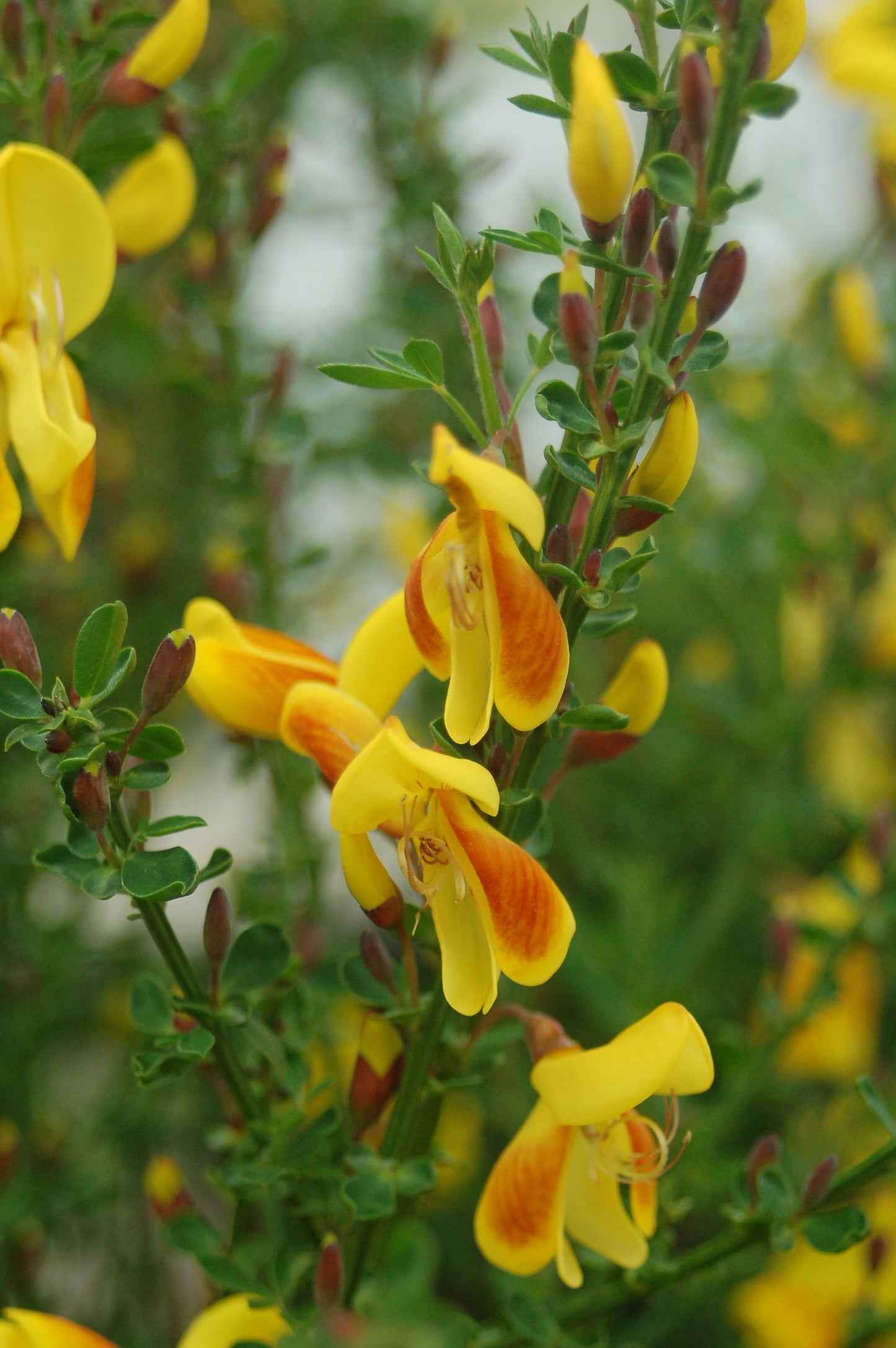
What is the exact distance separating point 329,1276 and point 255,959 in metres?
0.10

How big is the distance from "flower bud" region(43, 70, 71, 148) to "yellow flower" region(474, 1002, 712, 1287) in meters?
0.38

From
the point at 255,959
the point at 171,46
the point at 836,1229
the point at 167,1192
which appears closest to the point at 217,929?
the point at 255,959

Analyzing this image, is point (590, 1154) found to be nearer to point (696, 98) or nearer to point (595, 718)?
point (595, 718)

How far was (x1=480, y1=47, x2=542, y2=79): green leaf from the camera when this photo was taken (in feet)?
1.25

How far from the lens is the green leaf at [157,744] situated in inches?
14.7

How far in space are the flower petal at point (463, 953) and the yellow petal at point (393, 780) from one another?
0.11 ft

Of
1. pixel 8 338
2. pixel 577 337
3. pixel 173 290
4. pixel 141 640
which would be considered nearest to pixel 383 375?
pixel 577 337

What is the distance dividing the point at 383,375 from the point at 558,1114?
A: 223 millimetres

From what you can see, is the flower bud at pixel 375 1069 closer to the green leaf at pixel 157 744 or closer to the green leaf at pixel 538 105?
the green leaf at pixel 157 744

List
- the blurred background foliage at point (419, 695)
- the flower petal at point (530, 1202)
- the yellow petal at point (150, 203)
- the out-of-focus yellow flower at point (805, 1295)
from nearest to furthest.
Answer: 1. the flower petal at point (530, 1202)
2. the yellow petal at point (150, 203)
3. the blurred background foliage at point (419, 695)
4. the out-of-focus yellow flower at point (805, 1295)

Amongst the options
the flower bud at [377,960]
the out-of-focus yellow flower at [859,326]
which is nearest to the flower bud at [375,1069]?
the flower bud at [377,960]

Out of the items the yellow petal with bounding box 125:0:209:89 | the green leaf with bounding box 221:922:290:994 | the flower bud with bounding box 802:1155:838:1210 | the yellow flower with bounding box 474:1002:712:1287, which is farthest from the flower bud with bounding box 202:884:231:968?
the yellow petal with bounding box 125:0:209:89

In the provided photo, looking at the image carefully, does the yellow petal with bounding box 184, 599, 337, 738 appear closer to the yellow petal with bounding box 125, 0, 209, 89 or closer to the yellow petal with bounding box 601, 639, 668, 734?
the yellow petal with bounding box 601, 639, 668, 734

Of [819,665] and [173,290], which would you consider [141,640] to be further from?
[819,665]
